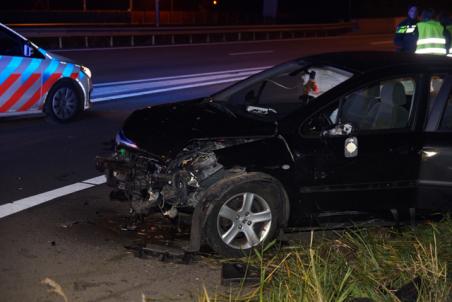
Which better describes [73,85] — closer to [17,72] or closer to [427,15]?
[17,72]

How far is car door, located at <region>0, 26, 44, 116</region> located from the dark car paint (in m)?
4.43

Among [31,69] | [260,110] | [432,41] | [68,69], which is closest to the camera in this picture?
[260,110]

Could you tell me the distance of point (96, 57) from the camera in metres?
20.5

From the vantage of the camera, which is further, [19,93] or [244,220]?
[19,93]

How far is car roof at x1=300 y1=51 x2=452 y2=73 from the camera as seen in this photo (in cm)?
558

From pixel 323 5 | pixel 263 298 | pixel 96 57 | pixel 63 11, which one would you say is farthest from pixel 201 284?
pixel 323 5

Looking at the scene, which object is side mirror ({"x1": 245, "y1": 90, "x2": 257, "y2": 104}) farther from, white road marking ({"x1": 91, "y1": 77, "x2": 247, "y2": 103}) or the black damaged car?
white road marking ({"x1": 91, "y1": 77, "x2": 247, "y2": 103})

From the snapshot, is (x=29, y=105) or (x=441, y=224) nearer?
(x=441, y=224)

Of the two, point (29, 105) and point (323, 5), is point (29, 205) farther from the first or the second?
point (323, 5)

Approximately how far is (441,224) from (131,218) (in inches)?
100

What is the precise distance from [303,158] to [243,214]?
61cm

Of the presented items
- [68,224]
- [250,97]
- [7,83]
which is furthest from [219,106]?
[7,83]

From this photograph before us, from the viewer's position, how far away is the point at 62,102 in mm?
10242

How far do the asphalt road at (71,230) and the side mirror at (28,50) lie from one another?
3.30ft
